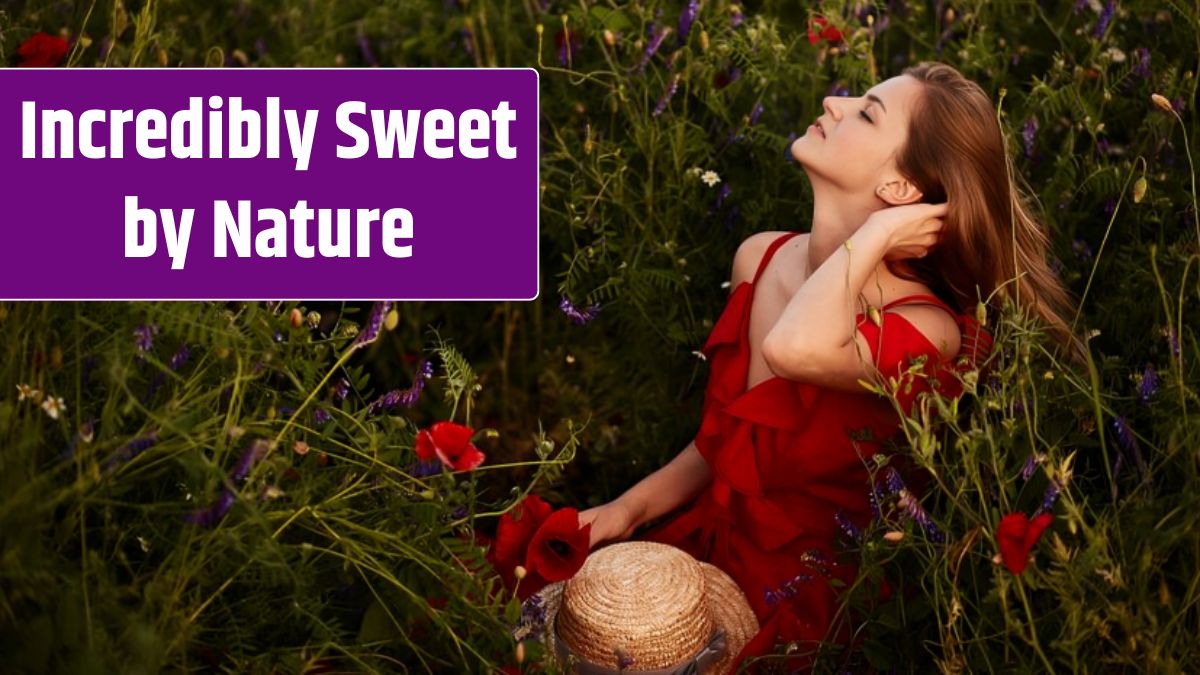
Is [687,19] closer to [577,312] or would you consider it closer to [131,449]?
[577,312]

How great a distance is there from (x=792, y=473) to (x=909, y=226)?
53 centimetres

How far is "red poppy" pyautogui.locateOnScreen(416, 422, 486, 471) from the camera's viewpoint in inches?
90.4

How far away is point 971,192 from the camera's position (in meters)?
2.79

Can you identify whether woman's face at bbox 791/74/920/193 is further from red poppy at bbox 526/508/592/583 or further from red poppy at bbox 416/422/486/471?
red poppy at bbox 416/422/486/471

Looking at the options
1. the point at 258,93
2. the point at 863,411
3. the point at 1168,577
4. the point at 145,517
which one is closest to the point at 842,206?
the point at 863,411

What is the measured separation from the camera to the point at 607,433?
3656 mm

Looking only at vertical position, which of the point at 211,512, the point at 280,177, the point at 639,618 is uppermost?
the point at 280,177

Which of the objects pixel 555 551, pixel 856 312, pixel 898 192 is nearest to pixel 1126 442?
pixel 856 312

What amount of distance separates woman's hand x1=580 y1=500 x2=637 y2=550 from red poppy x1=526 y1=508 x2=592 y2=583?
0.41 meters

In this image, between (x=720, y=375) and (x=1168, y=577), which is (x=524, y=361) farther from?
(x=1168, y=577)

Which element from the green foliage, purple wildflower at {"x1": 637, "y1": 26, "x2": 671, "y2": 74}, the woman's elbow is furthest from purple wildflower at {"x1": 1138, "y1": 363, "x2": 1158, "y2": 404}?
purple wildflower at {"x1": 637, "y1": 26, "x2": 671, "y2": 74}

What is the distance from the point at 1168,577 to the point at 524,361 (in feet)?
6.48

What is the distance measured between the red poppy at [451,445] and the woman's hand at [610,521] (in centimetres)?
77

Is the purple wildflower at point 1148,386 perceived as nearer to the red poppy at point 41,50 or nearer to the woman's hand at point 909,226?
the woman's hand at point 909,226
